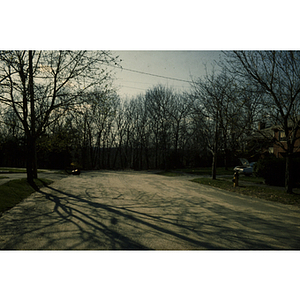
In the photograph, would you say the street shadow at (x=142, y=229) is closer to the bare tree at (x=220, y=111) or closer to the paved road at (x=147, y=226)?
the paved road at (x=147, y=226)

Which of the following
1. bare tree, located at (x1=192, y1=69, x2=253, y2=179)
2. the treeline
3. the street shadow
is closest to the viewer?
the street shadow

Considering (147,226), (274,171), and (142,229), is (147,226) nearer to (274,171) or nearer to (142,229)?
(142,229)

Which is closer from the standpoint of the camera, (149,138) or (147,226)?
(147,226)

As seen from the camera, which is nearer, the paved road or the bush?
the paved road

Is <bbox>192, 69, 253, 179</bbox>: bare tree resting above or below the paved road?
above

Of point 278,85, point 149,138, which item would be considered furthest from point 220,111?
point 149,138

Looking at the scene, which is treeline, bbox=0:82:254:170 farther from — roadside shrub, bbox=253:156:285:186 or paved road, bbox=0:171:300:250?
paved road, bbox=0:171:300:250

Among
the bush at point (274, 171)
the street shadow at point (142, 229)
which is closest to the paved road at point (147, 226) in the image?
the street shadow at point (142, 229)

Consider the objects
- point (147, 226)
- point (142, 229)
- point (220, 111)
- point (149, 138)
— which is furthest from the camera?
point (149, 138)

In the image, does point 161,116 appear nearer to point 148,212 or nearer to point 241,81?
point 241,81

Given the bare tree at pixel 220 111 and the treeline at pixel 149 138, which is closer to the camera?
the bare tree at pixel 220 111

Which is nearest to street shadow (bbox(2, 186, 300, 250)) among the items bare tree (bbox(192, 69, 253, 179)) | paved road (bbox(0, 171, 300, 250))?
paved road (bbox(0, 171, 300, 250))

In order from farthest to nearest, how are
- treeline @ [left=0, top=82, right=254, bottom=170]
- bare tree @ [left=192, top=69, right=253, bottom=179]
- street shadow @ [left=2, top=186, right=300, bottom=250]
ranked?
treeline @ [left=0, top=82, right=254, bottom=170], bare tree @ [left=192, top=69, right=253, bottom=179], street shadow @ [left=2, top=186, right=300, bottom=250]

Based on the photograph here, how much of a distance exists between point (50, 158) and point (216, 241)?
36433 millimetres
